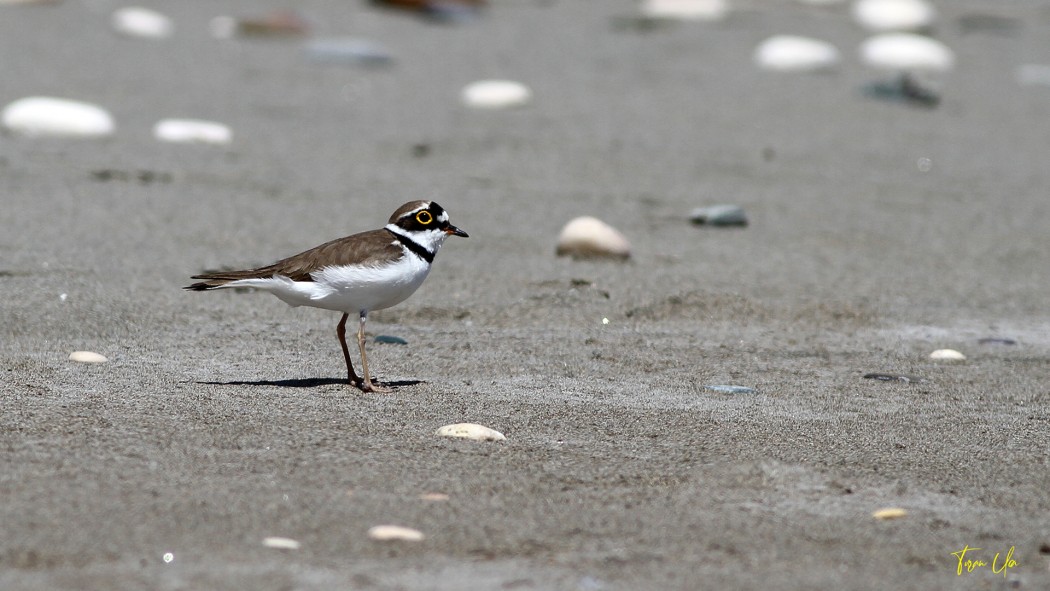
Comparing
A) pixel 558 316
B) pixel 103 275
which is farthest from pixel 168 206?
pixel 558 316

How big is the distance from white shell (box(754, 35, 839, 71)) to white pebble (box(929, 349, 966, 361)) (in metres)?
6.97

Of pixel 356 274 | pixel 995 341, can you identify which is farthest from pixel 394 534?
pixel 995 341

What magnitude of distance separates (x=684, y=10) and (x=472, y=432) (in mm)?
10466

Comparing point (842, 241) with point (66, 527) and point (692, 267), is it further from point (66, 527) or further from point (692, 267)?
point (66, 527)

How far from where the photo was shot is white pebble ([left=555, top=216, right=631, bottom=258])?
707 centimetres

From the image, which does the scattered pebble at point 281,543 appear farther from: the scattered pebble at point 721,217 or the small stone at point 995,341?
the scattered pebble at point 721,217

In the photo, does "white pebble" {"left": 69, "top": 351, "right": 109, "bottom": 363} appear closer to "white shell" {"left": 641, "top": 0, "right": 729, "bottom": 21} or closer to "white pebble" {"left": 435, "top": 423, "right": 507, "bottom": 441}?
"white pebble" {"left": 435, "top": 423, "right": 507, "bottom": 441}

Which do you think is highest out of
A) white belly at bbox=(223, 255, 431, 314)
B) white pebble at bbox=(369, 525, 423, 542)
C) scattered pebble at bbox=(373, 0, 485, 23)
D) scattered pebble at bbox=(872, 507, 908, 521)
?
scattered pebble at bbox=(373, 0, 485, 23)

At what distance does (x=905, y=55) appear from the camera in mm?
12953

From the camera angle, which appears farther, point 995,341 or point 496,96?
point 496,96

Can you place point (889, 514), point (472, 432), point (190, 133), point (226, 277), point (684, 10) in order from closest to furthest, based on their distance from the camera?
point (889, 514)
point (472, 432)
point (226, 277)
point (190, 133)
point (684, 10)

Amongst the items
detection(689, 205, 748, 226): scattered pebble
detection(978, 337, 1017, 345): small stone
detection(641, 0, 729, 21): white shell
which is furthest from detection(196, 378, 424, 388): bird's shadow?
detection(641, 0, 729, 21): white shell

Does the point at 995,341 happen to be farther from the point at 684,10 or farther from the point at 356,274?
the point at 684,10
